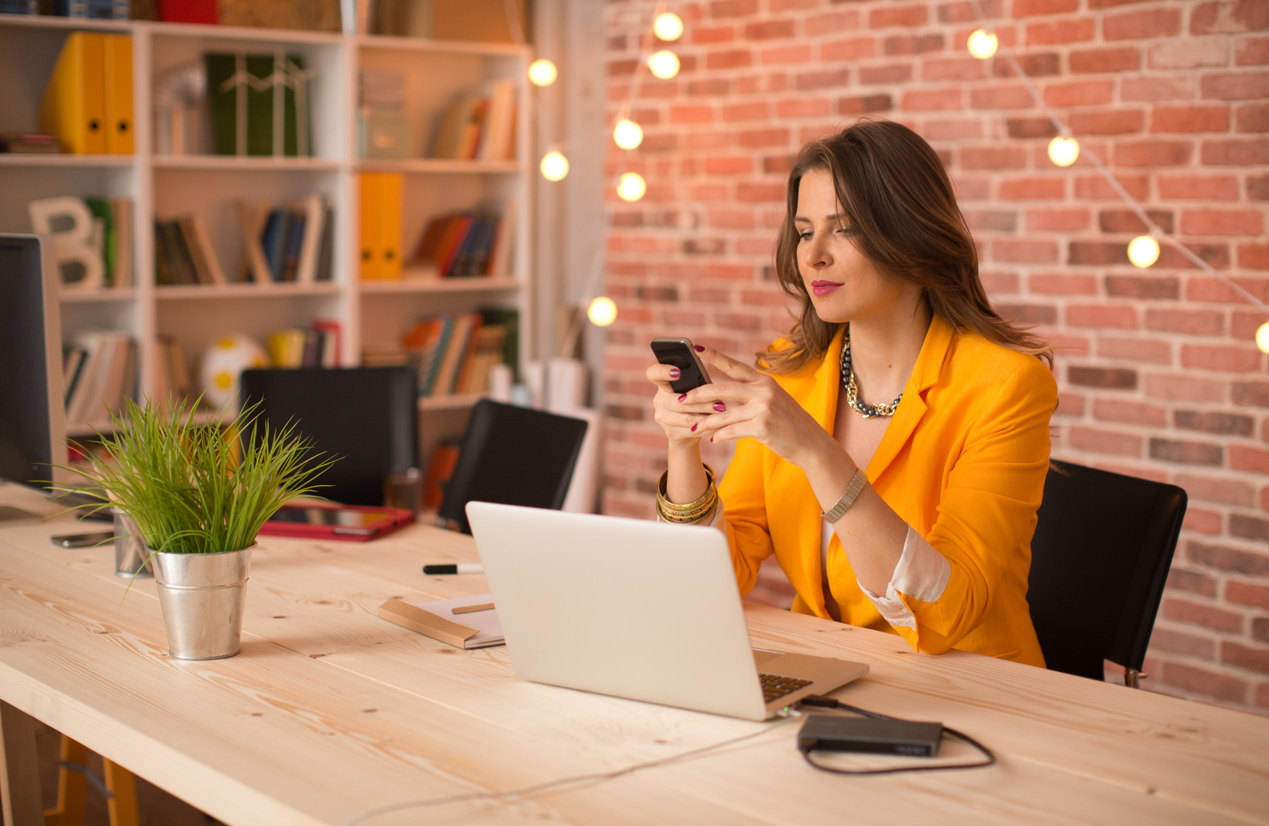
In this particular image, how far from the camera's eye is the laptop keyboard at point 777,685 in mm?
1271

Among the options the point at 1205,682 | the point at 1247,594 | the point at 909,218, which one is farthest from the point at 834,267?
the point at 1205,682

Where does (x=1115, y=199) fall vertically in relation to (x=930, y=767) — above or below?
above

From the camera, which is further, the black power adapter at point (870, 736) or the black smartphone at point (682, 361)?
the black smartphone at point (682, 361)

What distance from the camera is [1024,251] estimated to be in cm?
309

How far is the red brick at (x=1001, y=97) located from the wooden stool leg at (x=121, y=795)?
2.55 m

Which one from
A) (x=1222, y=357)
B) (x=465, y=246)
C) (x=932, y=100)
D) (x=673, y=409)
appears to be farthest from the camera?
(x=465, y=246)

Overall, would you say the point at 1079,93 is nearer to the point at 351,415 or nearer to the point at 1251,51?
the point at 1251,51

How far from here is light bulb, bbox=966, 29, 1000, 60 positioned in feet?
10.0

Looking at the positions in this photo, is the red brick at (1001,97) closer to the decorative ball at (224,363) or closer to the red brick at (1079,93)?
the red brick at (1079,93)

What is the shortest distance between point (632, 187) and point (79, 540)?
2.32 metres

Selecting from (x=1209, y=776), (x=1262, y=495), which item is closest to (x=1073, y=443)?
(x=1262, y=495)

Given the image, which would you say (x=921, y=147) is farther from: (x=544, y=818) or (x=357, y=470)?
(x=357, y=470)

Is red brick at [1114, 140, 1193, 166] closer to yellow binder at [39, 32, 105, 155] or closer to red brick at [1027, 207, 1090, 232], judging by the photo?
red brick at [1027, 207, 1090, 232]

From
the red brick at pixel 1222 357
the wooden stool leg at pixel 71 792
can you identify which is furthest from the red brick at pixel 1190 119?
the wooden stool leg at pixel 71 792
